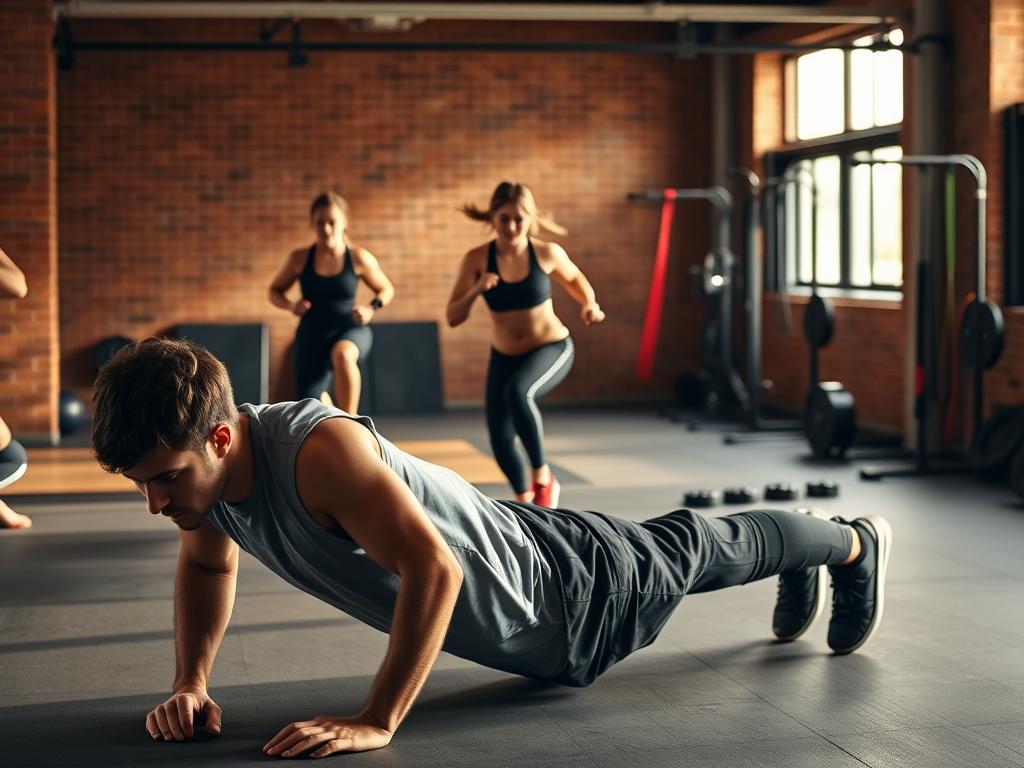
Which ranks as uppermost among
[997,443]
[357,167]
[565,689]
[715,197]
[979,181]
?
[357,167]

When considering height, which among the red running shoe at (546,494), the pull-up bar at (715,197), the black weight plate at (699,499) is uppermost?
the pull-up bar at (715,197)

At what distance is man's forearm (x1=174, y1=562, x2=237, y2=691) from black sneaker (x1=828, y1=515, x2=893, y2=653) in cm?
143

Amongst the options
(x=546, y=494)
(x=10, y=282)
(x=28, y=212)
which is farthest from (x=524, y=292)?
(x=28, y=212)

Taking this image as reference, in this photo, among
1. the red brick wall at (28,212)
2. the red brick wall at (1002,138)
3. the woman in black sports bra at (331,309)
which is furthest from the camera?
the red brick wall at (28,212)

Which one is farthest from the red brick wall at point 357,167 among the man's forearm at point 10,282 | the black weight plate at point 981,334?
the man's forearm at point 10,282

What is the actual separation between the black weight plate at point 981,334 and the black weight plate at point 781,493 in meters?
1.16

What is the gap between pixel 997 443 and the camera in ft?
21.1

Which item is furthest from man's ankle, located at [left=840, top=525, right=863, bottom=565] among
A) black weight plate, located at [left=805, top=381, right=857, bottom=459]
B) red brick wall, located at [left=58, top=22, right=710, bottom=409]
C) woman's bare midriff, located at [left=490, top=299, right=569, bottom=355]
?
A: red brick wall, located at [left=58, top=22, right=710, bottom=409]

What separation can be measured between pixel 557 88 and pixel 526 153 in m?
0.55

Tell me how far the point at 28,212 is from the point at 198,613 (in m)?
6.06

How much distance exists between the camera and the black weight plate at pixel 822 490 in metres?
6.05

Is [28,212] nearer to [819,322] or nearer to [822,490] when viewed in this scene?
[819,322]

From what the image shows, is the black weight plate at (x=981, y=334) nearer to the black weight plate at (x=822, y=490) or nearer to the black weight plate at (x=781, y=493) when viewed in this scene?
the black weight plate at (x=822, y=490)

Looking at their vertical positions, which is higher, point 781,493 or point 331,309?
point 331,309
